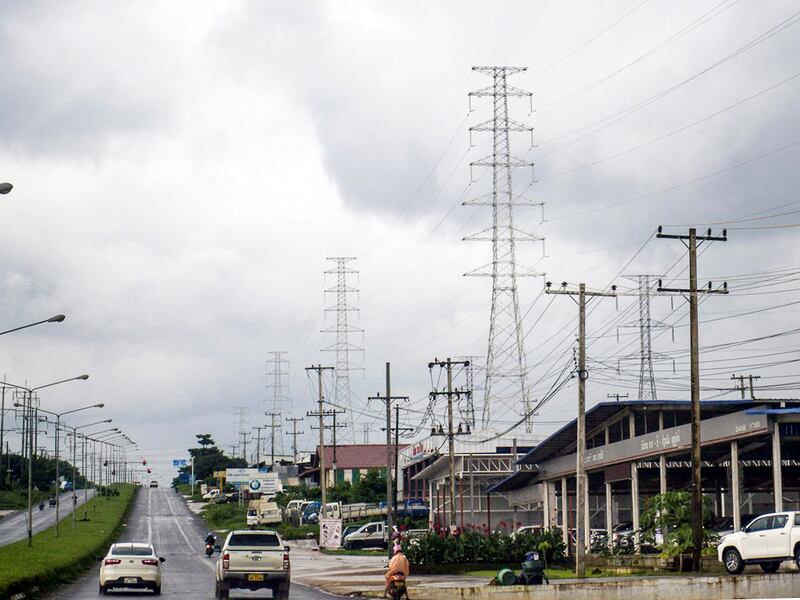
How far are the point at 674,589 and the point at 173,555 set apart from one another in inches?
2122

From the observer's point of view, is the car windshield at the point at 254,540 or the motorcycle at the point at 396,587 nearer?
the motorcycle at the point at 396,587

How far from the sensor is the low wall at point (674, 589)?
92.6ft

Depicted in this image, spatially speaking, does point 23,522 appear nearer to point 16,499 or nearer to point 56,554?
point 16,499

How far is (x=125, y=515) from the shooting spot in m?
132

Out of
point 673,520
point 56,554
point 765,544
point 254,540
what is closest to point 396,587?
point 254,540

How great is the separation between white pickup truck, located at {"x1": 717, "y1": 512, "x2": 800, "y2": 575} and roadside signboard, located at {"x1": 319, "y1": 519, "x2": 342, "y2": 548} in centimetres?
4351

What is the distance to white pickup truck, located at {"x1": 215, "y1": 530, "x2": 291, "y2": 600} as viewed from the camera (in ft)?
111

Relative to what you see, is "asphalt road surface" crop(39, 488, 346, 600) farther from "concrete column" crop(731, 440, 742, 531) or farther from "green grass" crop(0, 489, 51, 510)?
"concrete column" crop(731, 440, 742, 531)

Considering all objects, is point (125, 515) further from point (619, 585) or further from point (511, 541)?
point (619, 585)

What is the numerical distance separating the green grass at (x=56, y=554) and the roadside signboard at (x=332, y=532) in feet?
45.7

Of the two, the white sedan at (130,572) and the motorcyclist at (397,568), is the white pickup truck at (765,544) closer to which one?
the motorcyclist at (397,568)

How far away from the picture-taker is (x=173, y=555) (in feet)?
254

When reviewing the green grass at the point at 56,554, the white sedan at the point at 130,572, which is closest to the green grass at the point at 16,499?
the green grass at the point at 56,554

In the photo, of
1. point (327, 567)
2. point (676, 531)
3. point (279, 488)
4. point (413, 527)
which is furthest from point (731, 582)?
point (279, 488)
